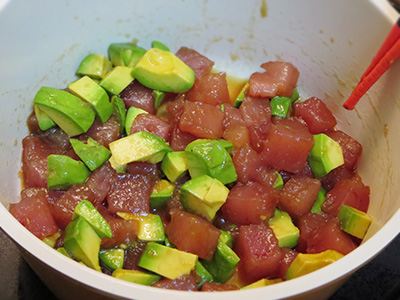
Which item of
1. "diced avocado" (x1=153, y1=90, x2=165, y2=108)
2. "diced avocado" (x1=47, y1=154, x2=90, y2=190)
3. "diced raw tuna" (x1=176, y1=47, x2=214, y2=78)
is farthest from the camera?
"diced raw tuna" (x1=176, y1=47, x2=214, y2=78)

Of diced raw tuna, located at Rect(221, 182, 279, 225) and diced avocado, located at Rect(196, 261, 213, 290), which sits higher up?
diced raw tuna, located at Rect(221, 182, 279, 225)

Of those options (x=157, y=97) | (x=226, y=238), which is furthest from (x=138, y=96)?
(x=226, y=238)

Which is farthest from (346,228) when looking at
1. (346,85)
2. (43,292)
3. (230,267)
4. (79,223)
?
(43,292)

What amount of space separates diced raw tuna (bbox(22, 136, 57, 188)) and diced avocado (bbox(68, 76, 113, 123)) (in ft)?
0.67

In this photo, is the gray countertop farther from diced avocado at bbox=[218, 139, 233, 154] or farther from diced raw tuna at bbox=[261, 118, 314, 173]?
diced avocado at bbox=[218, 139, 233, 154]

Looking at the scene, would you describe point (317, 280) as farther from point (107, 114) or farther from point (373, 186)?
point (107, 114)

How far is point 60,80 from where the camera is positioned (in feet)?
5.61

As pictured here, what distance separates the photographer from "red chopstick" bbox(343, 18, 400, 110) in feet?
4.42

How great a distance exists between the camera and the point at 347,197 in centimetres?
147

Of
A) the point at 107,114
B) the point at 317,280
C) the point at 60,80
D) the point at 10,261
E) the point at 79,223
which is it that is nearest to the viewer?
the point at 317,280

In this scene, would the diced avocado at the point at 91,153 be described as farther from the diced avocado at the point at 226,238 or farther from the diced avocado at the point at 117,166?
the diced avocado at the point at 226,238

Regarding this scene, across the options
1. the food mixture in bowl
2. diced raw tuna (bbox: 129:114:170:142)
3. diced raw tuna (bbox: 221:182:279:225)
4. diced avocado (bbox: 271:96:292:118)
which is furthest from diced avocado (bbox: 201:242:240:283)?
diced avocado (bbox: 271:96:292:118)

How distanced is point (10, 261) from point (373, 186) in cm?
118

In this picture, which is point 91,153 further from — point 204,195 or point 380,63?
point 380,63
